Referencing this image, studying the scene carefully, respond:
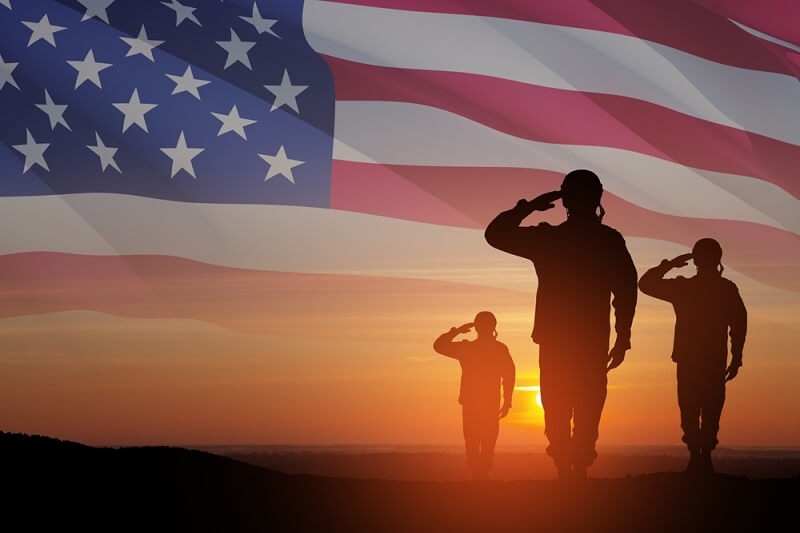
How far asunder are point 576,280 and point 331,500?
2.19 meters

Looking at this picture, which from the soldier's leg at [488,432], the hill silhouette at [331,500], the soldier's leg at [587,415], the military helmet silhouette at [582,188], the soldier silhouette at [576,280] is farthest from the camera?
the soldier's leg at [488,432]

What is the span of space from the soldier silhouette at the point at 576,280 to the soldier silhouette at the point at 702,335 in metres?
1.87

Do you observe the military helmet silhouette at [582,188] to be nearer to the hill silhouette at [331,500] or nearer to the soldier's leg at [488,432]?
the hill silhouette at [331,500]

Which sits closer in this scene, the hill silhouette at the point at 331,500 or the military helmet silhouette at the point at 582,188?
the hill silhouette at the point at 331,500

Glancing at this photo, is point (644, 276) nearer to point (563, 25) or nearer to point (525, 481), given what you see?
point (525, 481)

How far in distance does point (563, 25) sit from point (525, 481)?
6754 mm

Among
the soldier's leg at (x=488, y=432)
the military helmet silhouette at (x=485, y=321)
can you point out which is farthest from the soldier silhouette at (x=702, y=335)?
the soldier's leg at (x=488, y=432)

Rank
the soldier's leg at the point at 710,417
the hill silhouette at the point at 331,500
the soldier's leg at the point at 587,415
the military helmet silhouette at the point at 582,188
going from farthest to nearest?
the soldier's leg at the point at 710,417
the soldier's leg at the point at 587,415
the military helmet silhouette at the point at 582,188
the hill silhouette at the point at 331,500

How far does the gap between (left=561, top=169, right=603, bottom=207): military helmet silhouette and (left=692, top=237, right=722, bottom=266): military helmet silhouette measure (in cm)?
Result: 216

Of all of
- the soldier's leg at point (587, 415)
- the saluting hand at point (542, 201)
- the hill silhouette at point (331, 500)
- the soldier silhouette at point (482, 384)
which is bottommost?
the hill silhouette at point (331, 500)

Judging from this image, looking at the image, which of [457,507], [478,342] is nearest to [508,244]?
[457,507]

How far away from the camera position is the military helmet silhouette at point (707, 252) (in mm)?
10133

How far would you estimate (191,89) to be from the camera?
47.5ft

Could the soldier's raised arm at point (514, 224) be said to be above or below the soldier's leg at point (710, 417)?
above
